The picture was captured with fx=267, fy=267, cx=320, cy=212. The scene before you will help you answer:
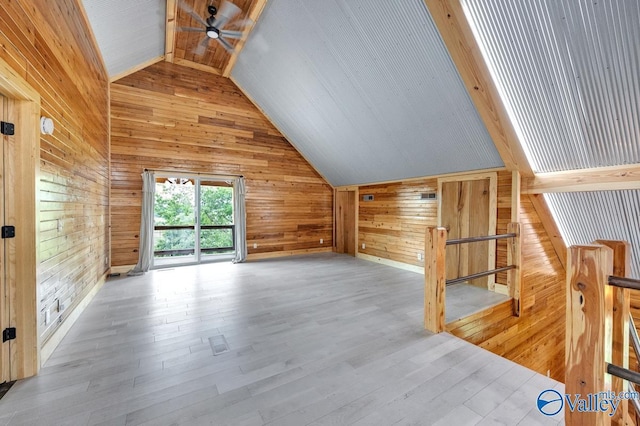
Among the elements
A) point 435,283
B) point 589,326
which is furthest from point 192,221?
point 589,326

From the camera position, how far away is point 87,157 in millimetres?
3494

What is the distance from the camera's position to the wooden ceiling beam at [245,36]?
3.81 metres

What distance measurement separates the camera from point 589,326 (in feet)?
3.82

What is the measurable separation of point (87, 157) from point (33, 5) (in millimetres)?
1922

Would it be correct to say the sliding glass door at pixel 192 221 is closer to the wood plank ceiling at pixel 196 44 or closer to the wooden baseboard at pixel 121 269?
the wooden baseboard at pixel 121 269

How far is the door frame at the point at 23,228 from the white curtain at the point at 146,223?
3.28m

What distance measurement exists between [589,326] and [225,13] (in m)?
4.78

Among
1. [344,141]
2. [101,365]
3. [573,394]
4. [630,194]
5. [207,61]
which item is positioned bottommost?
[101,365]

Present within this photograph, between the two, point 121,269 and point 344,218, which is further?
point 344,218

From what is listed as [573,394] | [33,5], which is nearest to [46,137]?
[33,5]

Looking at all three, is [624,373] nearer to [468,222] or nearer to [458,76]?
[458,76]

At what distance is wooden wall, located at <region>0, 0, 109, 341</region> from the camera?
6.46 ft

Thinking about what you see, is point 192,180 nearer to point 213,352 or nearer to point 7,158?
point 7,158

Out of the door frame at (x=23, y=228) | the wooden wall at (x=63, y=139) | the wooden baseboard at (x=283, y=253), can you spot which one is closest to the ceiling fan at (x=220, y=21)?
the wooden wall at (x=63, y=139)
